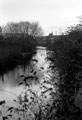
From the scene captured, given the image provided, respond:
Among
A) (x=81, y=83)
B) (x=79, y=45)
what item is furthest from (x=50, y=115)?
(x=79, y=45)

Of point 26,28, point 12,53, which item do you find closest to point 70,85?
point 12,53

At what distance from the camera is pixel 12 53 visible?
21.2 meters

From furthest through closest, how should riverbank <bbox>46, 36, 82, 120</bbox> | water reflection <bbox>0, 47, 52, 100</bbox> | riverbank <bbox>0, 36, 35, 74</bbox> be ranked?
riverbank <bbox>0, 36, 35, 74</bbox> → water reflection <bbox>0, 47, 52, 100</bbox> → riverbank <bbox>46, 36, 82, 120</bbox>

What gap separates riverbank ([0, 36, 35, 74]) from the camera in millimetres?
18375

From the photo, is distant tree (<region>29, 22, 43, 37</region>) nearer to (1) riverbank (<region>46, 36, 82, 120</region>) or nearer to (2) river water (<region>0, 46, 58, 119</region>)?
(2) river water (<region>0, 46, 58, 119</region>)

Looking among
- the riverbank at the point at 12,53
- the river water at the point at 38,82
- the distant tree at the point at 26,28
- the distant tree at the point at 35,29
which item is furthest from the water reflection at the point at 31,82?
the distant tree at the point at 26,28

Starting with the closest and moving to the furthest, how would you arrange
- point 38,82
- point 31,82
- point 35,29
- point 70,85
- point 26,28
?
point 70,85, point 38,82, point 31,82, point 26,28, point 35,29

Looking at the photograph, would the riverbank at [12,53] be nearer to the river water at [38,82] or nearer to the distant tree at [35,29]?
the river water at [38,82]

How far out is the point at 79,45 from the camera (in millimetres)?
3229

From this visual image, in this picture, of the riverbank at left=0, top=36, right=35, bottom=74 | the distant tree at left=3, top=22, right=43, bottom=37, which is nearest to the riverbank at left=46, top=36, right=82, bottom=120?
the riverbank at left=0, top=36, right=35, bottom=74

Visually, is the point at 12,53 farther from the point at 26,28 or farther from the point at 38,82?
the point at 26,28

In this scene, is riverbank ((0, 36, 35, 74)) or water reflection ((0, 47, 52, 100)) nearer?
water reflection ((0, 47, 52, 100))

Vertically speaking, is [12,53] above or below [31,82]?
below

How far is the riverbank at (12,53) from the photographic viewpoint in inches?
723
